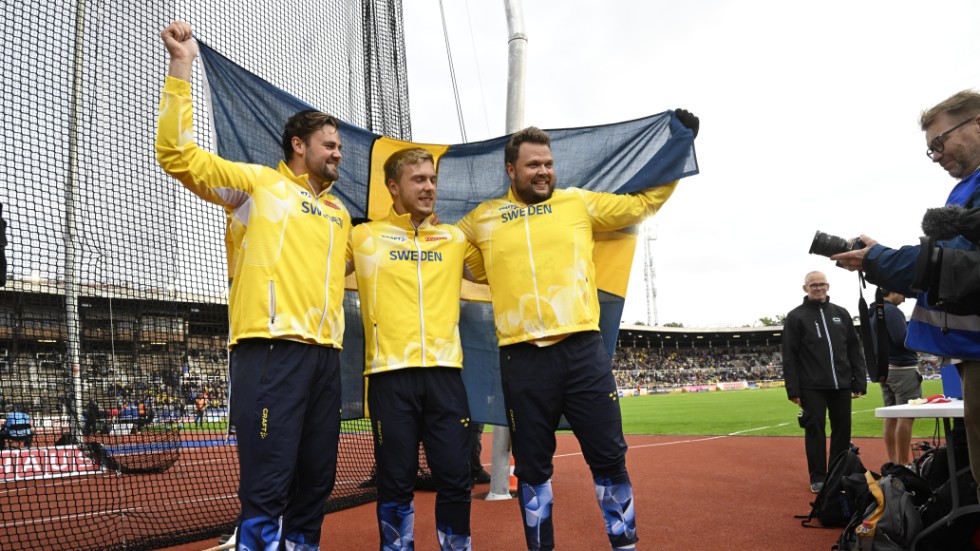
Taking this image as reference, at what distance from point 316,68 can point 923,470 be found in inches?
256

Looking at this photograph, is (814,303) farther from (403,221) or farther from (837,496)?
(403,221)

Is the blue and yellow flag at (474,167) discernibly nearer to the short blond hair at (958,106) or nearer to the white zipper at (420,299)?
the white zipper at (420,299)

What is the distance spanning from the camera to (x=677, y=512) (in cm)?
511

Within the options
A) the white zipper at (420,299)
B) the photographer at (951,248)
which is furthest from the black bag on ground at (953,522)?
the white zipper at (420,299)

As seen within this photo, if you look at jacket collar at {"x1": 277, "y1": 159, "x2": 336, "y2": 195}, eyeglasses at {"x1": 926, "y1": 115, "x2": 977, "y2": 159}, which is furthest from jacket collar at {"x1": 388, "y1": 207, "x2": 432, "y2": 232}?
eyeglasses at {"x1": 926, "y1": 115, "x2": 977, "y2": 159}

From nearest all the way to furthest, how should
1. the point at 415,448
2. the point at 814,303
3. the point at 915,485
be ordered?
the point at 415,448, the point at 915,485, the point at 814,303

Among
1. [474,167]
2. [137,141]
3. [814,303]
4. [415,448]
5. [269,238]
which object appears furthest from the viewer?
[814,303]

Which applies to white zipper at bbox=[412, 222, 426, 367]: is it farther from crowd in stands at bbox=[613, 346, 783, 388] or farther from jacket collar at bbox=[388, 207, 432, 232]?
crowd in stands at bbox=[613, 346, 783, 388]

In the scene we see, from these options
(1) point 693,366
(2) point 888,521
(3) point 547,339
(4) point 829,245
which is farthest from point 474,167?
(1) point 693,366

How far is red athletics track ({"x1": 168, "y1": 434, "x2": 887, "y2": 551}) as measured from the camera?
13.8 ft

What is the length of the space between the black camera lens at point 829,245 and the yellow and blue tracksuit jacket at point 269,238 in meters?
2.30

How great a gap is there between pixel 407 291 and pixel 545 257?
2.49 feet

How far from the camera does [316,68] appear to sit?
21.3ft

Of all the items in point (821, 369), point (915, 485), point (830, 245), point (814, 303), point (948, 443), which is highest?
point (830, 245)
